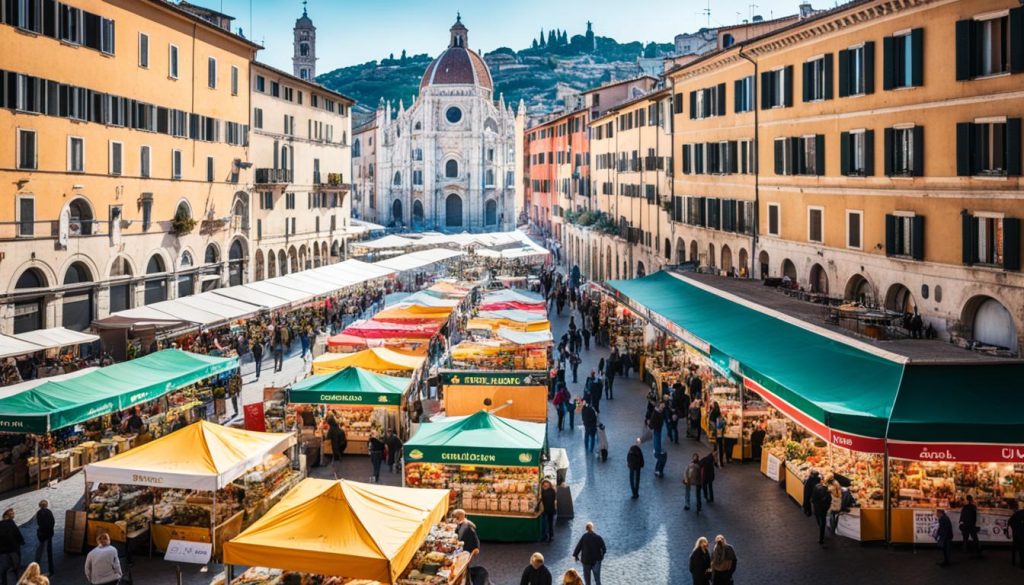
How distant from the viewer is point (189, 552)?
14391 millimetres

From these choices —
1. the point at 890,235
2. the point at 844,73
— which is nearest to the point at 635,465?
the point at 890,235

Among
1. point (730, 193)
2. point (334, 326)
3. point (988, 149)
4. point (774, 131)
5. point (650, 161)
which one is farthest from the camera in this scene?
point (650, 161)

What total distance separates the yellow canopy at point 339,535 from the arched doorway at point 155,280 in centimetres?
2565

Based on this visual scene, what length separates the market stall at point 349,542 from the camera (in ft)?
37.2

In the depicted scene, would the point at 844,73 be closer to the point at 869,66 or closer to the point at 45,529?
the point at 869,66

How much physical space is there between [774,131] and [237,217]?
1046 inches

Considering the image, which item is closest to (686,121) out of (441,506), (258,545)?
(441,506)

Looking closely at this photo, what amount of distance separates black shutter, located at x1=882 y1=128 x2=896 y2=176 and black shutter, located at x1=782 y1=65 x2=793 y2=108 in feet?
18.8

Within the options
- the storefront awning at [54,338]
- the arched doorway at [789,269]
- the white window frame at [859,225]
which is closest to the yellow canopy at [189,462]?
the storefront awning at [54,338]

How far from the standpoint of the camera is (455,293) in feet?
124

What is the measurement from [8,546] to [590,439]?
1221 cm

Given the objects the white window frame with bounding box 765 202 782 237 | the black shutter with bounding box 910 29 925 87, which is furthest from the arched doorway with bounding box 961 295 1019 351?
the white window frame with bounding box 765 202 782 237

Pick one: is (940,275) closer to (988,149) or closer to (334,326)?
(988,149)

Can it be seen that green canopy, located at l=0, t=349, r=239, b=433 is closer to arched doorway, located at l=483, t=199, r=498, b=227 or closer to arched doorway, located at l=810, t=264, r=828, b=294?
arched doorway, located at l=810, t=264, r=828, b=294
